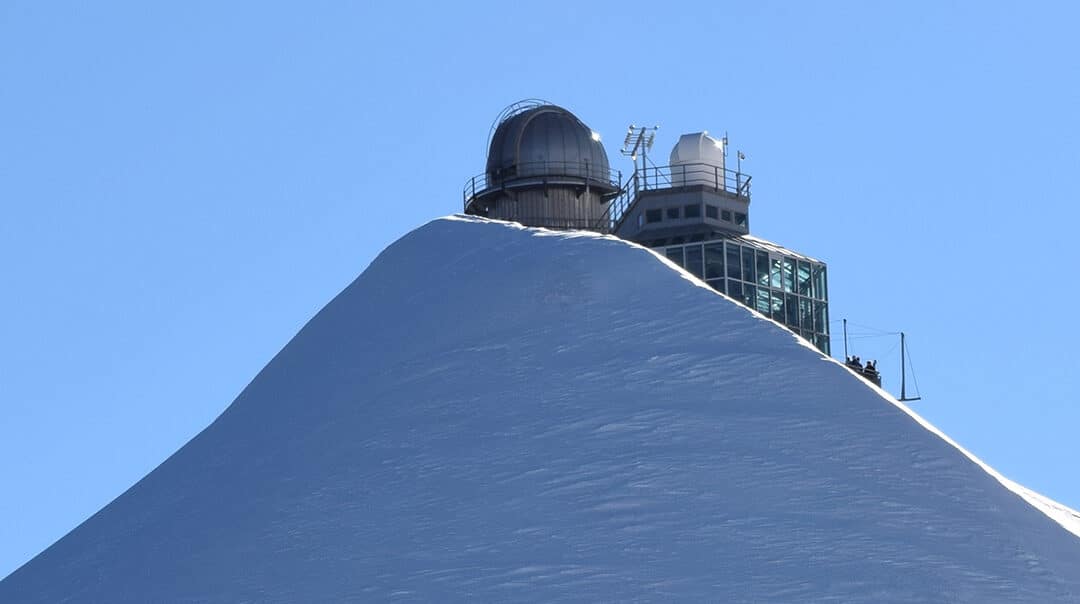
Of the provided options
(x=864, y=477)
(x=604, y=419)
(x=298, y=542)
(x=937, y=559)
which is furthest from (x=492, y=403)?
(x=937, y=559)

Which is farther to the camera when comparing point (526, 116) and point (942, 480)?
point (526, 116)

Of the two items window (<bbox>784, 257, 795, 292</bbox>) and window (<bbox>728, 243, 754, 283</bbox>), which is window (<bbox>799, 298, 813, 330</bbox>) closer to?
window (<bbox>784, 257, 795, 292</bbox>)

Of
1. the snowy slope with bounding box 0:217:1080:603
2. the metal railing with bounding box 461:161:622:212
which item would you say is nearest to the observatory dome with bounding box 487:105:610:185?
the metal railing with bounding box 461:161:622:212

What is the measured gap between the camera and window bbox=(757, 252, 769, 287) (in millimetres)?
70500

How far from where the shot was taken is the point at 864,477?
87.4 ft

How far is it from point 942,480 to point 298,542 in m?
9.77

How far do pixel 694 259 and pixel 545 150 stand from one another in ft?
29.4

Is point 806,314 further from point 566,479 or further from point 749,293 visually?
point 566,479

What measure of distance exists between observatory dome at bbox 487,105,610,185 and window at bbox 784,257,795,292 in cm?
892

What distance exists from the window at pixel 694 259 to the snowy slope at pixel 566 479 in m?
34.9

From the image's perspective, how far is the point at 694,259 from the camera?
70250 millimetres

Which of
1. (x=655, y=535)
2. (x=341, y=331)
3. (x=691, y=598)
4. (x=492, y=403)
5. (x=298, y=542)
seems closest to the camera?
(x=691, y=598)

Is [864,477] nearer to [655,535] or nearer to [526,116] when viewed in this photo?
[655,535]

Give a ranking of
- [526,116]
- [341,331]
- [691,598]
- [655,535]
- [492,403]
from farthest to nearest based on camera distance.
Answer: [526,116], [341,331], [492,403], [655,535], [691,598]
